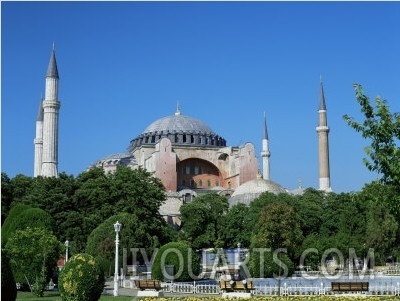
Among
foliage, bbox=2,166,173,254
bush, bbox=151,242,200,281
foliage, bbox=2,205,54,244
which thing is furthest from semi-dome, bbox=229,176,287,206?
foliage, bbox=2,205,54,244

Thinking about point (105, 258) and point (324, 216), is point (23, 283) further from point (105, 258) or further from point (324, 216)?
point (324, 216)

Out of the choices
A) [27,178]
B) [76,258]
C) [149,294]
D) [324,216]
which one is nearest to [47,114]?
[27,178]

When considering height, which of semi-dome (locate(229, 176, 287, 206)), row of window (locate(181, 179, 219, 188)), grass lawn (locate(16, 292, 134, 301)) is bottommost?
grass lawn (locate(16, 292, 134, 301))

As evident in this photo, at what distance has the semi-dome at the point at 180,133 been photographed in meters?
67.8

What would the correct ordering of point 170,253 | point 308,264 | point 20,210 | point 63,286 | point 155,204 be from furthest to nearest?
point 155,204, point 308,264, point 170,253, point 20,210, point 63,286

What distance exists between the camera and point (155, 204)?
40250 mm

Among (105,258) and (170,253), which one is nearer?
(170,253)

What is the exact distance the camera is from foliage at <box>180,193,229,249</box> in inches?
1724

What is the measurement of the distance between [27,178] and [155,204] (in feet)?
32.3

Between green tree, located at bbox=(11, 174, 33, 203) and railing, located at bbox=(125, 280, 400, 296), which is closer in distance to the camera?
railing, located at bbox=(125, 280, 400, 296)

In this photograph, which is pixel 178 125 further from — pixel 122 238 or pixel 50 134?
pixel 122 238

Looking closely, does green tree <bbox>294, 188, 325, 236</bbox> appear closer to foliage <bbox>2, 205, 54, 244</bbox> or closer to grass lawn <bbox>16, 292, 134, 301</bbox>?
foliage <bbox>2, 205, 54, 244</bbox>

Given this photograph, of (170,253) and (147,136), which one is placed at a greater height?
(147,136)

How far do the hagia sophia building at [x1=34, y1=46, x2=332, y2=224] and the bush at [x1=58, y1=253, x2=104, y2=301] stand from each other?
41.2 meters
